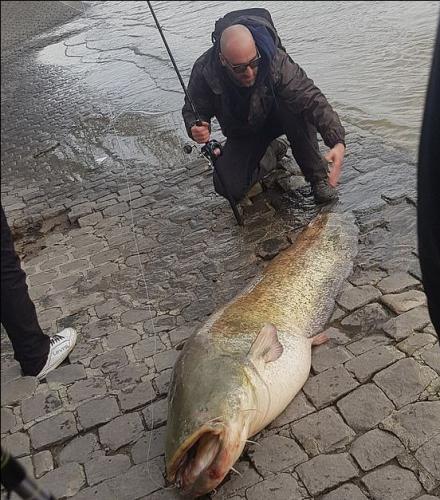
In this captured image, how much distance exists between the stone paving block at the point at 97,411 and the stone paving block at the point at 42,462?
26cm

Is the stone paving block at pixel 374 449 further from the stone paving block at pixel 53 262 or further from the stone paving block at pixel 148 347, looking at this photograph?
the stone paving block at pixel 53 262

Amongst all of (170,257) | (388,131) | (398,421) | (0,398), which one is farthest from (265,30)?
(0,398)

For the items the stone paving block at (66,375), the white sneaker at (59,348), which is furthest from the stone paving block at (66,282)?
the stone paving block at (66,375)

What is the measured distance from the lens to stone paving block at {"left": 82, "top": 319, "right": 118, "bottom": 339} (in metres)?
4.54

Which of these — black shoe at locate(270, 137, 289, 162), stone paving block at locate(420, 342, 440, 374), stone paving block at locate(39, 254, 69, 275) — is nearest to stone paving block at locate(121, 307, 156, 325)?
stone paving block at locate(39, 254, 69, 275)

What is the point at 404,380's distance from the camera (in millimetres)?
3391

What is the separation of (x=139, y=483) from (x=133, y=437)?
0.34 metres

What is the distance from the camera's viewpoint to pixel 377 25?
11.0 m

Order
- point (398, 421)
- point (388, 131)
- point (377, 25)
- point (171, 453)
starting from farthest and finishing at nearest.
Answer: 1. point (377, 25)
2. point (388, 131)
3. point (398, 421)
4. point (171, 453)

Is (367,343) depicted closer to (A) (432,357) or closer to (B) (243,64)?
(A) (432,357)

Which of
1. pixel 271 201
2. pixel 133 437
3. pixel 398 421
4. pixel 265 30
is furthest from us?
pixel 271 201

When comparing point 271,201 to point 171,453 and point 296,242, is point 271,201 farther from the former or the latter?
point 171,453

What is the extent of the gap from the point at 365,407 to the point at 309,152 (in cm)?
279

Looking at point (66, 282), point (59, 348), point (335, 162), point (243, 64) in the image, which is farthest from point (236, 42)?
point (59, 348)
